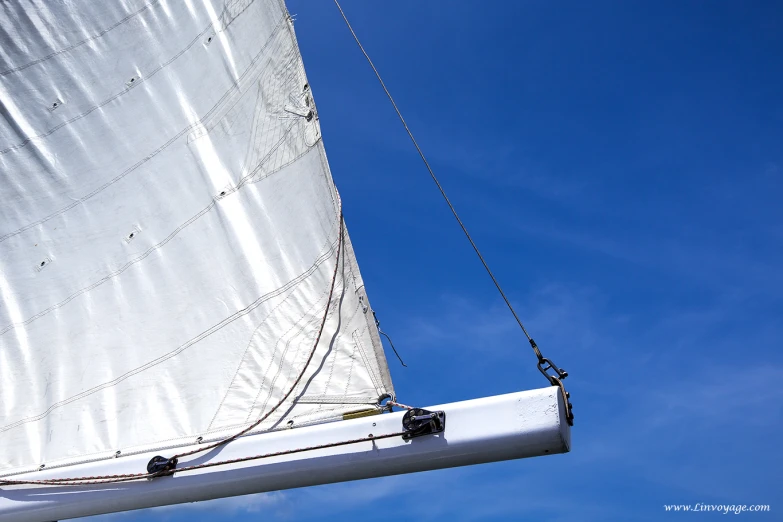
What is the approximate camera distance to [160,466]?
372 centimetres

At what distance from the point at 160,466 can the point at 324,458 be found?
93 centimetres

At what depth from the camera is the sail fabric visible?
406 cm

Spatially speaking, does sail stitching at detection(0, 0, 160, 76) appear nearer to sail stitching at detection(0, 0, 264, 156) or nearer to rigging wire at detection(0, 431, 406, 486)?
sail stitching at detection(0, 0, 264, 156)

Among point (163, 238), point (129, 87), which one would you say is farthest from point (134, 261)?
point (129, 87)

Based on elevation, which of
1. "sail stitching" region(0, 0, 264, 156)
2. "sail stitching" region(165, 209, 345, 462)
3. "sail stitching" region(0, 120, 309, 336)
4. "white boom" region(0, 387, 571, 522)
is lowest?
"white boom" region(0, 387, 571, 522)

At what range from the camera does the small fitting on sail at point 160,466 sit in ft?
12.2

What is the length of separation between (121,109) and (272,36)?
1217 mm

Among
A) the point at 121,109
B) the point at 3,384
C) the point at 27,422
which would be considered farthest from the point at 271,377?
the point at 121,109

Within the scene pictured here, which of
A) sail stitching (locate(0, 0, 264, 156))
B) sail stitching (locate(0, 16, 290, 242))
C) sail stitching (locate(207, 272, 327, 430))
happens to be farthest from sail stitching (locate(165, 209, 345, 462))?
sail stitching (locate(0, 0, 264, 156))

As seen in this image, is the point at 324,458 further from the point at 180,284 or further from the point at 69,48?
the point at 69,48

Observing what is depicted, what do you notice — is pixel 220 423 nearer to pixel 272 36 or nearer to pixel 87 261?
pixel 87 261

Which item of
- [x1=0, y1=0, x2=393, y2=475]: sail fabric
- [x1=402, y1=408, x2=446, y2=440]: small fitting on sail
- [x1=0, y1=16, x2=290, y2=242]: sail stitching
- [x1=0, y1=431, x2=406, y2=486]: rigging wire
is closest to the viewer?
[x1=402, y1=408, x2=446, y2=440]: small fitting on sail

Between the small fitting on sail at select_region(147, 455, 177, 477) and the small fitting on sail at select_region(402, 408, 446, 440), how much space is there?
1.30m

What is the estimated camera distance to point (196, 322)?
424 centimetres
